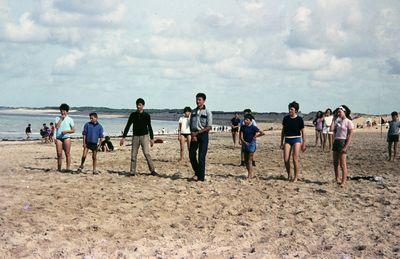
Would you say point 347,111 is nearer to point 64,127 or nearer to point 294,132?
point 294,132

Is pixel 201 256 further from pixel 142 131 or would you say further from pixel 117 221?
pixel 142 131

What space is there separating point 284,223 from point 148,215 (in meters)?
2.20

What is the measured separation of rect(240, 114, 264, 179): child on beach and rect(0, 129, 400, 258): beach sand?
0.46 m

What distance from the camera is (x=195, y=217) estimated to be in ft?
24.1

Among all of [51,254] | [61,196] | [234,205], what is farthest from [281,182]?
[51,254]

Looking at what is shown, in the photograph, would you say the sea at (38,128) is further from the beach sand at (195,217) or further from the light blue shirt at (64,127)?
the beach sand at (195,217)

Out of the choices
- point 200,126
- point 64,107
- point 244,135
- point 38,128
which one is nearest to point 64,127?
point 64,107

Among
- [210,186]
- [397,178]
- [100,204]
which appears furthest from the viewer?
[397,178]

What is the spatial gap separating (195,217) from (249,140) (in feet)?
13.6

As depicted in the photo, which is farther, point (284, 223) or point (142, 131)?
point (142, 131)

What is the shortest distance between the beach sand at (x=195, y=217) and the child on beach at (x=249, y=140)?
0.46 meters

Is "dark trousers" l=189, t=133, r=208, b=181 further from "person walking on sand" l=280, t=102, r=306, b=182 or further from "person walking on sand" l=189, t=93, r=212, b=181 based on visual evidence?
"person walking on sand" l=280, t=102, r=306, b=182

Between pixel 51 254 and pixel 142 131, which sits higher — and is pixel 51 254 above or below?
below

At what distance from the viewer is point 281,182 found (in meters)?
10.6
